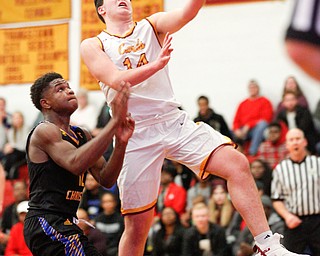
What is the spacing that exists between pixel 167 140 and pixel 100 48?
902 millimetres

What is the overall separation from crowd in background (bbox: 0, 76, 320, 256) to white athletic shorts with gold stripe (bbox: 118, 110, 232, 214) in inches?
151

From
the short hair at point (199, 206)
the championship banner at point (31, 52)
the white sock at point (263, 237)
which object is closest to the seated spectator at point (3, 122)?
the championship banner at point (31, 52)

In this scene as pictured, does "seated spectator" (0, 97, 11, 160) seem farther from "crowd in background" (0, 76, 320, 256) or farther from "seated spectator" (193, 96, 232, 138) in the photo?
"seated spectator" (193, 96, 232, 138)

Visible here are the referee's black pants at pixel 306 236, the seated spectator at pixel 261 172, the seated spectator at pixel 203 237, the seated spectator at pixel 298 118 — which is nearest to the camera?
the referee's black pants at pixel 306 236

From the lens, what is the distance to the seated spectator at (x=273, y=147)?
1159 centimetres

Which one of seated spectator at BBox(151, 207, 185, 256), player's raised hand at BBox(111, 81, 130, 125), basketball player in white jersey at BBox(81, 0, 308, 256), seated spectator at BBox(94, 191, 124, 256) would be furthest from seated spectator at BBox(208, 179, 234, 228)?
player's raised hand at BBox(111, 81, 130, 125)

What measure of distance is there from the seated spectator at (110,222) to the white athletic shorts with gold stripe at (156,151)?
14.9ft

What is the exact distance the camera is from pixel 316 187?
28.7ft

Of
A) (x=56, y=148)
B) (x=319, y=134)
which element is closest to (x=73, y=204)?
(x=56, y=148)

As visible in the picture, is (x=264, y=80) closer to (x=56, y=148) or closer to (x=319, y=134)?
(x=319, y=134)

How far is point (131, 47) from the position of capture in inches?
214

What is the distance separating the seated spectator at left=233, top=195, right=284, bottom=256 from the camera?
29.8 feet

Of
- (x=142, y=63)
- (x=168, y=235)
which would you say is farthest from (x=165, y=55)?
(x=168, y=235)

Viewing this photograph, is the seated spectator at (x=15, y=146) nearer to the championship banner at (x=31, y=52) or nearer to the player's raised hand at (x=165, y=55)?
the championship banner at (x=31, y=52)
